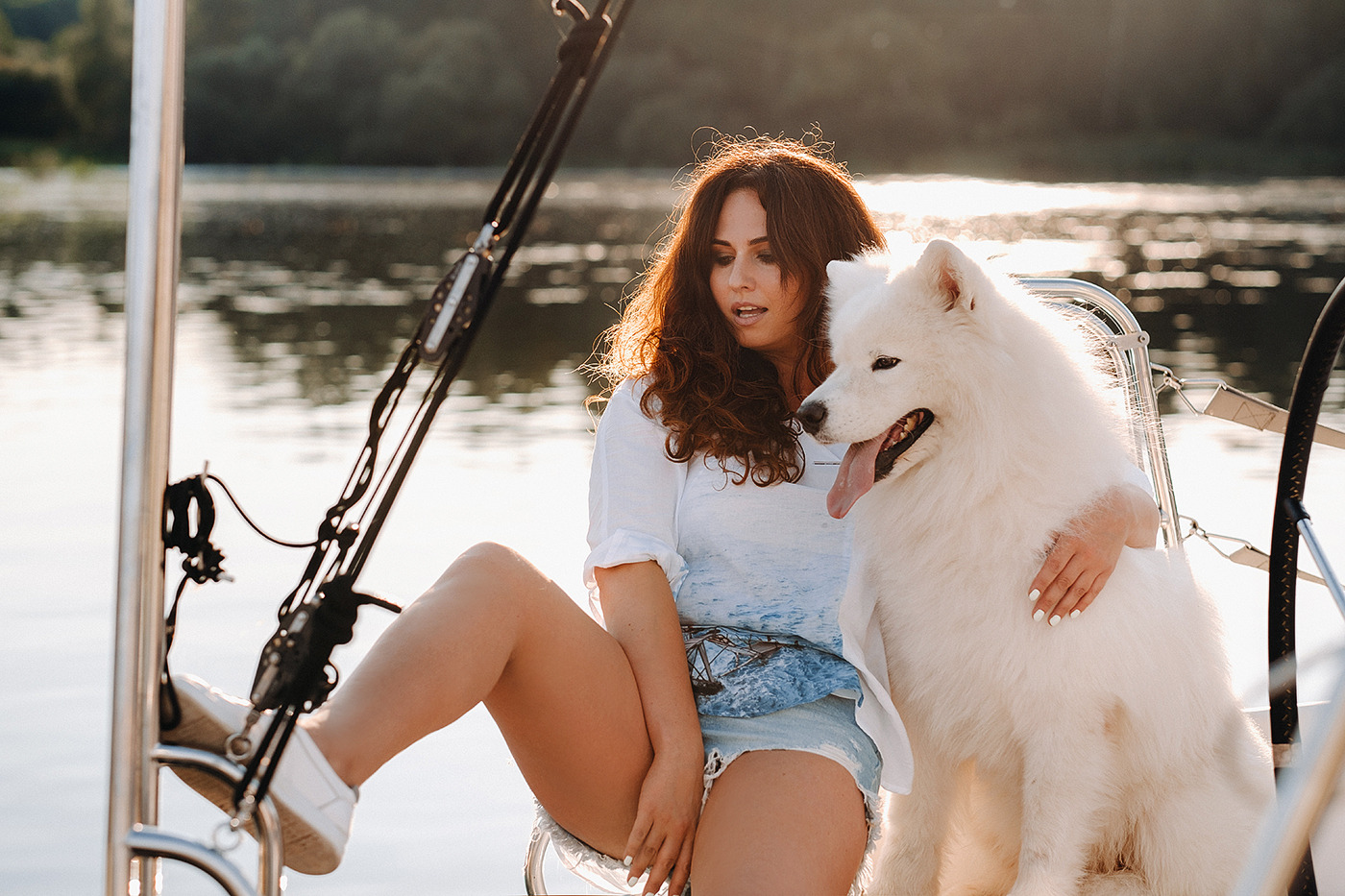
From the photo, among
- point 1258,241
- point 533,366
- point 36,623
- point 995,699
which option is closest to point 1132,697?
point 995,699

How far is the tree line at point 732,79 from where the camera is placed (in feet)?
114

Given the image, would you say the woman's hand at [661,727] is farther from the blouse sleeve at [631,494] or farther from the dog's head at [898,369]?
the dog's head at [898,369]

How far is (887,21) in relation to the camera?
123 feet

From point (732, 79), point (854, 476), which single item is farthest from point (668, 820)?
point (732, 79)

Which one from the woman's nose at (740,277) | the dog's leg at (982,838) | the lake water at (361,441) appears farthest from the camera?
the lake water at (361,441)

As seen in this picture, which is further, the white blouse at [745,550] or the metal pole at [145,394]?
Result: the white blouse at [745,550]

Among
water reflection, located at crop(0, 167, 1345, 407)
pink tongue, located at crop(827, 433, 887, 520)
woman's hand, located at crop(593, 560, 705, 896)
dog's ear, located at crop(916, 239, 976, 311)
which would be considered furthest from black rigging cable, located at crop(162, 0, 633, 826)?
water reflection, located at crop(0, 167, 1345, 407)

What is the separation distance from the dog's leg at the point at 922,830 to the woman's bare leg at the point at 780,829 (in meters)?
0.22

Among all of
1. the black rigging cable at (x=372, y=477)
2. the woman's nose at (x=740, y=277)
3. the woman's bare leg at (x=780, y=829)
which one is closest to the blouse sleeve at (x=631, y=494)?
the woman's nose at (x=740, y=277)

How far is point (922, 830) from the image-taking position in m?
2.36

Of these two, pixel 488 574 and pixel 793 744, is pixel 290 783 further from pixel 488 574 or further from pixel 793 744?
pixel 793 744

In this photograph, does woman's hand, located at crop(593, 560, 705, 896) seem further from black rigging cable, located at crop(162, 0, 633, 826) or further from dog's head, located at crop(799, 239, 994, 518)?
black rigging cable, located at crop(162, 0, 633, 826)

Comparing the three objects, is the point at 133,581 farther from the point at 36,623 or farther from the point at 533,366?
the point at 533,366

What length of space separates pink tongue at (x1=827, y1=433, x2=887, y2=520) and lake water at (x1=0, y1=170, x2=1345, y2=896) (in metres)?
0.64
